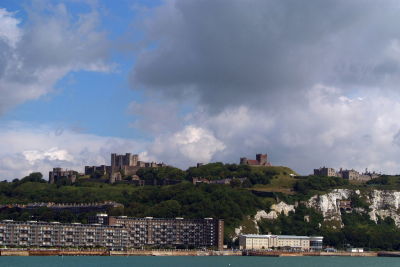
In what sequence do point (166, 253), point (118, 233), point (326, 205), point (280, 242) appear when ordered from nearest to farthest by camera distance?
point (166, 253)
point (118, 233)
point (280, 242)
point (326, 205)

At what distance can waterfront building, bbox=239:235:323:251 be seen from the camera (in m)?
165

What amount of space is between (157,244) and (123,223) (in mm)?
9246

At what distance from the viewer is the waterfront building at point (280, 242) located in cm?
16512

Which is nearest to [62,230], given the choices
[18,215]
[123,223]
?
[123,223]

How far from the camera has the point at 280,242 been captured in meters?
172

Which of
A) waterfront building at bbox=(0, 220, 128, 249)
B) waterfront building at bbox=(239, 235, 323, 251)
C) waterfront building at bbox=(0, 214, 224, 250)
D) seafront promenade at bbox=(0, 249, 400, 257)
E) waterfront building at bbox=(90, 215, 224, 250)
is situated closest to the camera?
seafront promenade at bbox=(0, 249, 400, 257)

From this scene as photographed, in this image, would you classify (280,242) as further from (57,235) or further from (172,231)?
(57,235)

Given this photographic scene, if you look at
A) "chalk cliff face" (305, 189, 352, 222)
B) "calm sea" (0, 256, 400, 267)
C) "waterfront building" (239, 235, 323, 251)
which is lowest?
"calm sea" (0, 256, 400, 267)

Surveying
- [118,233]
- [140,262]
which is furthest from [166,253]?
[140,262]

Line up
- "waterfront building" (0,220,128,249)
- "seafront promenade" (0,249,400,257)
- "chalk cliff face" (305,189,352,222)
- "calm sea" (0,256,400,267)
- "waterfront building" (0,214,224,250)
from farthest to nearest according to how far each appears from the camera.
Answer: "chalk cliff face" (305,189,352,222) → "waterfront building" (0,214,224,250) → "waterfront building" (0,220,128,249) → "seafront promenade" (0,249,400,257) → "calm sea" (0,256,400,267)

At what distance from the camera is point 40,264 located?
108 metres

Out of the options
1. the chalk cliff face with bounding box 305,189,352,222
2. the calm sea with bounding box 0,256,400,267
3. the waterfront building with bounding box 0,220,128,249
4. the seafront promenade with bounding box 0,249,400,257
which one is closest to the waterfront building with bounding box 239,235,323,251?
the seafront promenade with bounding box 0,249,400,257

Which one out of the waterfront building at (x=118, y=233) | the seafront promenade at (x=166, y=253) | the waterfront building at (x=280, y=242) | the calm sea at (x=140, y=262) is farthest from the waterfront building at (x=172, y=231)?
the calm sea at (x=140, y=262)

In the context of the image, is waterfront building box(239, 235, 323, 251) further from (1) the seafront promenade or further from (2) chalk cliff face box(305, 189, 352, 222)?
(2) chalk cliff face box(305, 189, 352, 222)
